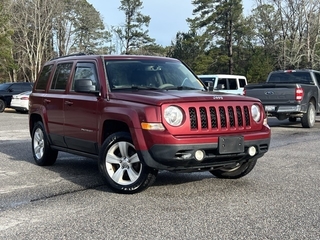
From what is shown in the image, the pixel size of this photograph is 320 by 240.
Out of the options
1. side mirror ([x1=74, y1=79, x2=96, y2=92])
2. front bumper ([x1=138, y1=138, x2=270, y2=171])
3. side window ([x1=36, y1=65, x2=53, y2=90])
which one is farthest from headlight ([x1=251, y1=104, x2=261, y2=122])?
side window ([x1=36, y1=65, x2=53, y2=90])

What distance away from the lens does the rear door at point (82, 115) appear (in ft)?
21.1

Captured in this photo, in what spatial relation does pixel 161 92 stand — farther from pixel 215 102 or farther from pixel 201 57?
pixel 201 57

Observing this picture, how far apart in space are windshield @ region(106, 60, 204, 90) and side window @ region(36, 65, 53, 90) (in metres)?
1.82

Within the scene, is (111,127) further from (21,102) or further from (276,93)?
(21,102)

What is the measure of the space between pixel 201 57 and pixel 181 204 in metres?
44.1

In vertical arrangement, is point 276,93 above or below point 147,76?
below

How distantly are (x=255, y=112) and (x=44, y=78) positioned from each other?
3942 mm

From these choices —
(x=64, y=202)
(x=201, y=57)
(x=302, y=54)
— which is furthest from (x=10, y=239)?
(x=201, y=57)

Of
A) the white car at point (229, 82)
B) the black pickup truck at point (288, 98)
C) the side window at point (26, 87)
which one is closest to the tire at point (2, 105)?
the side window at point (26, 87)

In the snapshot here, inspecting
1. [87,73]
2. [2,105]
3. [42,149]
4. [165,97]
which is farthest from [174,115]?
[2,105]

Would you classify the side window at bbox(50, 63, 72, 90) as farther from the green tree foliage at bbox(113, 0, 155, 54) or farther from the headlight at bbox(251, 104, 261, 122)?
the green tree foliage at bbox(113, 0, 155, 54)

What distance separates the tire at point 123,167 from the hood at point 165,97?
0.48 m

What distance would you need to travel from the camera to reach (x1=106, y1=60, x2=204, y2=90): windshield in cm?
650

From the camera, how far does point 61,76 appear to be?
7.63 m
